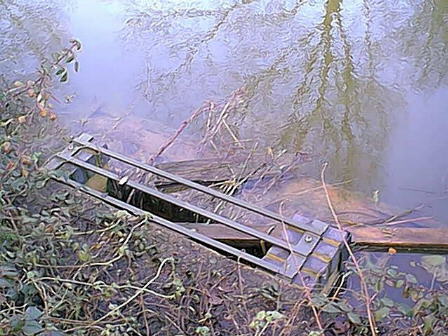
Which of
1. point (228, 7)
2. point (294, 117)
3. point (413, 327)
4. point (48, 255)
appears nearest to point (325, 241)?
point (413, 327)

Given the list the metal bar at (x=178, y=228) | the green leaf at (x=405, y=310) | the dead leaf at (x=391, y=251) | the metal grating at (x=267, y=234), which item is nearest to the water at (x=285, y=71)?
the dead leaf at (x=391, y=251)

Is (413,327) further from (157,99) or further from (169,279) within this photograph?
(157,99)

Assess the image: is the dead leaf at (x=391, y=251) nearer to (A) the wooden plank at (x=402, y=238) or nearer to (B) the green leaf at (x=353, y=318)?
(A) the wooden plank at (x=402, y=238)

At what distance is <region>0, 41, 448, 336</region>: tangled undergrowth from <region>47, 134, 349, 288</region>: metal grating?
5 centimetres

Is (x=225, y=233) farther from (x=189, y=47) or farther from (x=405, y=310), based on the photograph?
(x=189, y=47)

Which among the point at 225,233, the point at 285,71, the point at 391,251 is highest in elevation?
the point at 285,71

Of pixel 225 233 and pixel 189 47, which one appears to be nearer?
pixel 225 233

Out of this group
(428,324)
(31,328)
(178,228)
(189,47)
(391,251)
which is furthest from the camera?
(189,47)

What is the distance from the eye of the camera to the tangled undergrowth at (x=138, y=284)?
1711 millimetres

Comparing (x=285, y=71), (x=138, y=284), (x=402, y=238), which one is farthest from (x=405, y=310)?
(x=285, y=71)

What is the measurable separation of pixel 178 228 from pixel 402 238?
93 cm

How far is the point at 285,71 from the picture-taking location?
152 inches

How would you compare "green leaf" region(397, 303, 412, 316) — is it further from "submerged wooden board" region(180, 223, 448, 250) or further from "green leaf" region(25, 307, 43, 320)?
"green leaf" region(25, 307, 43, 320)

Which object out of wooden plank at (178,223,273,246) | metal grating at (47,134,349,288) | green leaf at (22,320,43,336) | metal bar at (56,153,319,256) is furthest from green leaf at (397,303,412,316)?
green leaf at (22,320,43,336)
